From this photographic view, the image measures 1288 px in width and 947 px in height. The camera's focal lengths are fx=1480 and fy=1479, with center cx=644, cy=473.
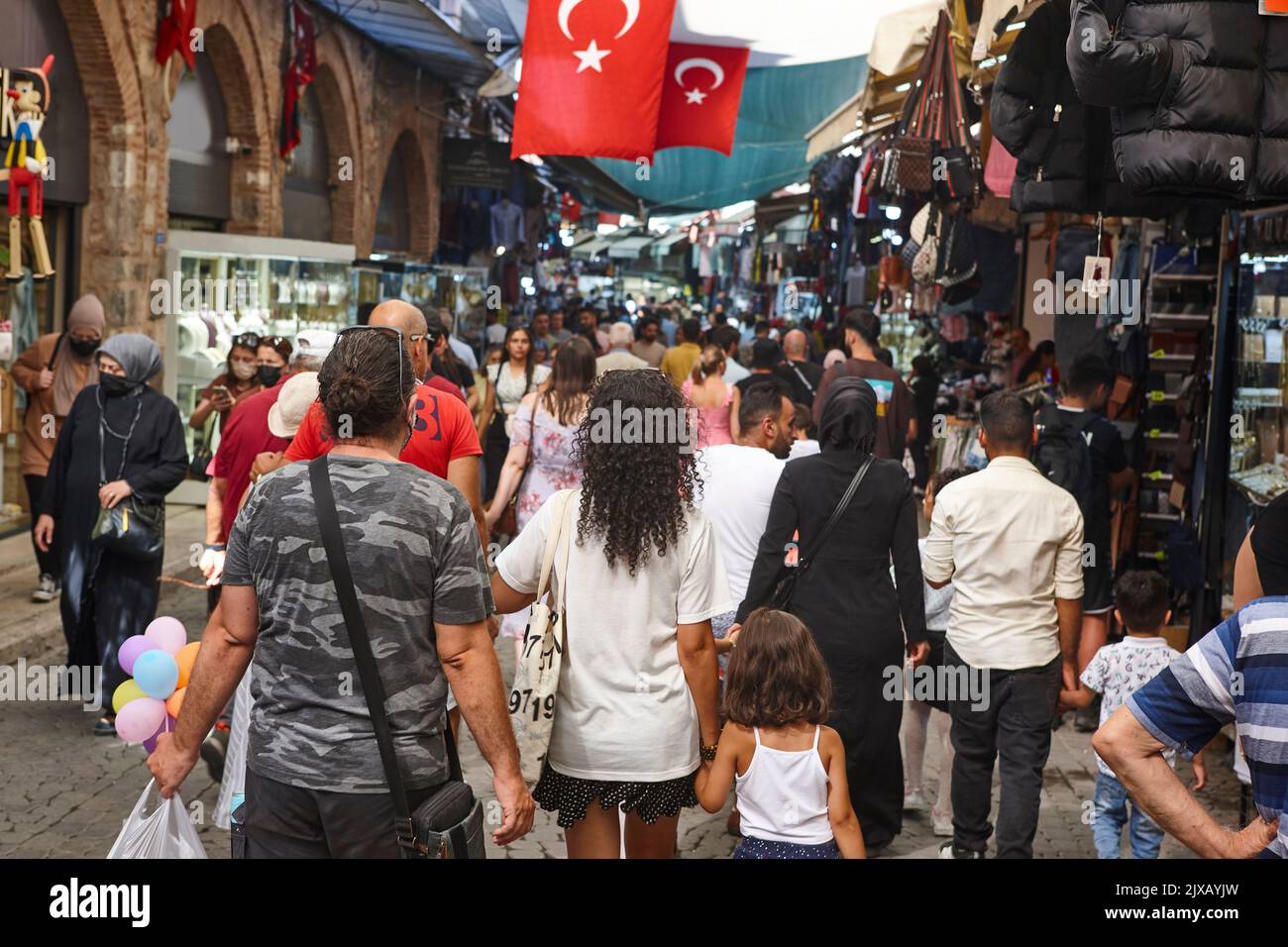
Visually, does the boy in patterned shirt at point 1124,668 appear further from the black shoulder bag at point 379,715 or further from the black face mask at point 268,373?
the black face mask at point 268,373

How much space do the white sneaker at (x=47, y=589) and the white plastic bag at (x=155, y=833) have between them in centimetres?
620

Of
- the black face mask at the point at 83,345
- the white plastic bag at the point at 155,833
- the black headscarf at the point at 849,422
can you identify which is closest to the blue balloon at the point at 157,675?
the white plastic bag at the point at 155,833

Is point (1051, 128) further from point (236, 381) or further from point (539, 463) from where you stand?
point (236, 381)

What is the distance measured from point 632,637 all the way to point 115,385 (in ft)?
14.2

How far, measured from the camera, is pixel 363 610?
332 centimetres

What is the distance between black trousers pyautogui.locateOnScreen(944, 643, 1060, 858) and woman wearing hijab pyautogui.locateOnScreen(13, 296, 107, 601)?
6467 millimetres

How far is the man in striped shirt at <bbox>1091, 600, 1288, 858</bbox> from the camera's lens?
9.13 feet

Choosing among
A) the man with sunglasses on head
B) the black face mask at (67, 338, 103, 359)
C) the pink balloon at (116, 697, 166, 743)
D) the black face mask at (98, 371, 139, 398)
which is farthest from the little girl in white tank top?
the black face mask at (67, 338, 103, 359)

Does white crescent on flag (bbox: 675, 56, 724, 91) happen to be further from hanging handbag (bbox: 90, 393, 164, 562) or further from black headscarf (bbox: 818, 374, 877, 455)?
black headscarf (bbox: 818, 374, 877, 455)

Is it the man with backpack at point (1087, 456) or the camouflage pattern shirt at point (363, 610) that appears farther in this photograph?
the man with backpack at point (1087, 456)

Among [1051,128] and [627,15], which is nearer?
[1051,128]

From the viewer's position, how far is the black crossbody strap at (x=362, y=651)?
329cm

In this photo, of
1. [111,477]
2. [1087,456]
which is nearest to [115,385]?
[111,477]
